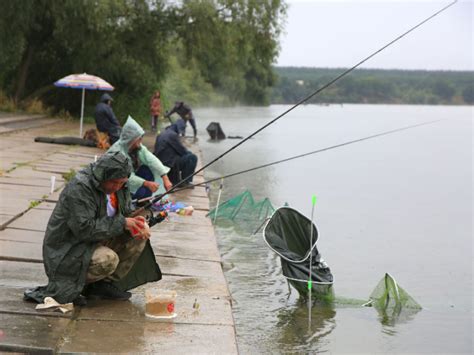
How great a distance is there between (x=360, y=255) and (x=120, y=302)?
704 cm

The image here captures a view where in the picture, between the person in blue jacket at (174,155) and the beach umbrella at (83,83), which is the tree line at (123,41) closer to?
the beach umbrella at (83,83)

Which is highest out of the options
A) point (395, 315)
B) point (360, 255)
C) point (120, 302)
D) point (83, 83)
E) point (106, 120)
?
point (83, 83)

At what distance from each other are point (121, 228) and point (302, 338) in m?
2.54

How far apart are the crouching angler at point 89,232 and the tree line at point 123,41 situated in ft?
74.2

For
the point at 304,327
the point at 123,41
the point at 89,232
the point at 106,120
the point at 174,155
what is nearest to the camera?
the point at 89,232

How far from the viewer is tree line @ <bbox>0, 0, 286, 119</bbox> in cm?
2886

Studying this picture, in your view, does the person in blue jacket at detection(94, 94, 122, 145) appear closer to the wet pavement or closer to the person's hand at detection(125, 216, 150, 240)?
the wet pavement

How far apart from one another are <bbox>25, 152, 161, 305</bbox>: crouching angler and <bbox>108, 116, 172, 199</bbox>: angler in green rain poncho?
2.22 m

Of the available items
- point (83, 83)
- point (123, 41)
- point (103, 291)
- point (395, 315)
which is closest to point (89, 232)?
point (103, 291)

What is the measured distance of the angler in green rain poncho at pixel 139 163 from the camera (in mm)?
9539

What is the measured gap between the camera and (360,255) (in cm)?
1324

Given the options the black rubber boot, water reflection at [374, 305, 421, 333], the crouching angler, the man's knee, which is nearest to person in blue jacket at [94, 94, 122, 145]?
water reflection at [374, 305, 421, 333]

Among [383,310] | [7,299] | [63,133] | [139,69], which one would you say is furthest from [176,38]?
[7,299]

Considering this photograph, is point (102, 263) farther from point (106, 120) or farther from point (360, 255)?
point (106, 120)
